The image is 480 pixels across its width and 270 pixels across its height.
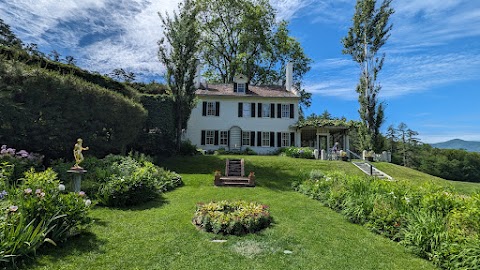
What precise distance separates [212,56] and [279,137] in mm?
14127

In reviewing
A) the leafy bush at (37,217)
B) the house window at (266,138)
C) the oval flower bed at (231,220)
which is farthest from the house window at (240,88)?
the leafy bush at (37,217)

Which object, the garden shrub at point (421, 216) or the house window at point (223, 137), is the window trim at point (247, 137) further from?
the garden shrub at point (421, 216)

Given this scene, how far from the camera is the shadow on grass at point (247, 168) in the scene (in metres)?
14.2

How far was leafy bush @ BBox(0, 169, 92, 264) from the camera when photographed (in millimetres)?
4340

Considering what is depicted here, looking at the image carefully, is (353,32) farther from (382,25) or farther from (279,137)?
(279,137)

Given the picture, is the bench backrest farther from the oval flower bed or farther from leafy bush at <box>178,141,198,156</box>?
the oval flower bed

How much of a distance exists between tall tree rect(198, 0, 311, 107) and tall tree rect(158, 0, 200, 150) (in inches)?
476

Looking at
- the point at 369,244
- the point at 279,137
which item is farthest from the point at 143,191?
the point at 279,137

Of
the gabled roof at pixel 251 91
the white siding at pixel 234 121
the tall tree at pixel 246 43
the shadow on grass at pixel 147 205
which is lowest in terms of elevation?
the shadow on grass at pixel 147 205

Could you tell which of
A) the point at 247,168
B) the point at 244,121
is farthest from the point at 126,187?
the point at 244,121

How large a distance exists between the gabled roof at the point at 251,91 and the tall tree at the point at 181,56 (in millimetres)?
6075

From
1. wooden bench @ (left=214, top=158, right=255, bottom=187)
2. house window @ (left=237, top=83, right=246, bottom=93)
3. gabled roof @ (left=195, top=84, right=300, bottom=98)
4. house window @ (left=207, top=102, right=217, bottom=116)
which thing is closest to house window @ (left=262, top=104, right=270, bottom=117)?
gabled roof @ (left=195, top=84, right=300, bottom=98)

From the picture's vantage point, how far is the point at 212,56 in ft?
109

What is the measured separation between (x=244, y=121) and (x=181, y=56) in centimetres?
879
